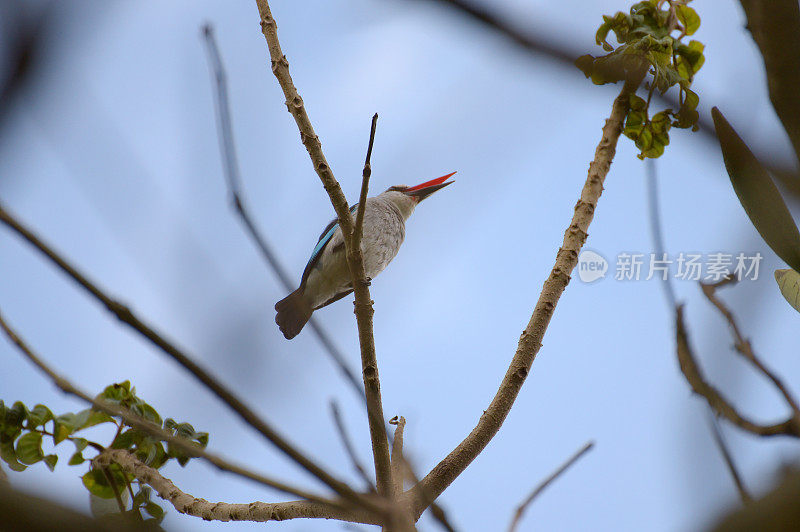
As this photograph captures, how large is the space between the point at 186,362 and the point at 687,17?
85.4 inches

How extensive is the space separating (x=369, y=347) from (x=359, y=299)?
0.23 meters

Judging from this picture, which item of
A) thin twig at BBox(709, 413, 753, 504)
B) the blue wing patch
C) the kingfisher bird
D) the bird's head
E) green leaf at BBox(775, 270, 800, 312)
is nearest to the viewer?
thin twig at BBox(709, 413, 753, 504)

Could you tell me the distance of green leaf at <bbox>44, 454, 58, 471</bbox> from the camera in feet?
5.99

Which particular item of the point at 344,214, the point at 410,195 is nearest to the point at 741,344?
the point at 344,214

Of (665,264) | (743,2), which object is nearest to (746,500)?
(743,2)

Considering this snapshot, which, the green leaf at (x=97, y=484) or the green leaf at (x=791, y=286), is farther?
the green leaf at (x=97, y=484)

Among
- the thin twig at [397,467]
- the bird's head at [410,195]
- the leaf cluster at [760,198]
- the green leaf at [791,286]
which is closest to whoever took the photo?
the leaf cluster at [760,198]

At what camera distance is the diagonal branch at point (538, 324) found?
5.97 ft

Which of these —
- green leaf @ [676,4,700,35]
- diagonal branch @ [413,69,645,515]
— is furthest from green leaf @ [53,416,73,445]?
green leaf @ [676,4,700,35]

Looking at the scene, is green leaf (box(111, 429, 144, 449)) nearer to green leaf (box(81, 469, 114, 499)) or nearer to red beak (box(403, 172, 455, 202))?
green leaf (box(81, 469, 114, 499))

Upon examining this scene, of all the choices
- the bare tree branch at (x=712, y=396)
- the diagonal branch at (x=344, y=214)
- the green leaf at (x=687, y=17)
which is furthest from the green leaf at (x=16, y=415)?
the green leaf at (x=687, y=17)

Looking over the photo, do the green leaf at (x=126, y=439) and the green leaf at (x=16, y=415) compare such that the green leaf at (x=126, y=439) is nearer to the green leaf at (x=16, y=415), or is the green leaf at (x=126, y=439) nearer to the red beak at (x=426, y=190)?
the green leaf at (x=16, y=415)

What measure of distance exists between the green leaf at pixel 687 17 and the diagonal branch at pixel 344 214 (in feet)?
4.08

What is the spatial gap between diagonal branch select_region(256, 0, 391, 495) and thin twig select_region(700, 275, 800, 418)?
84 centimetres
